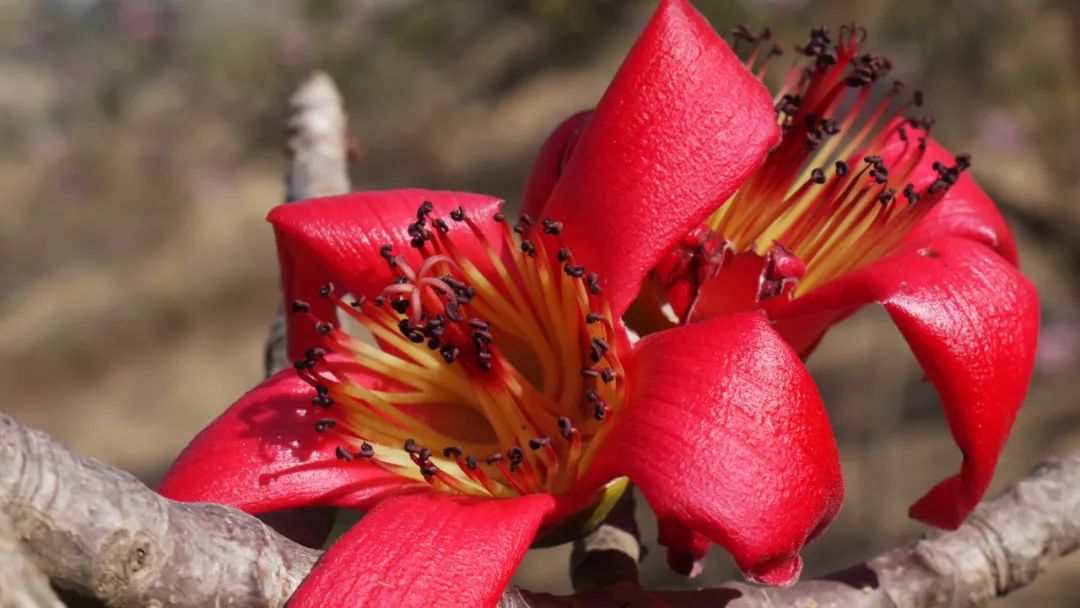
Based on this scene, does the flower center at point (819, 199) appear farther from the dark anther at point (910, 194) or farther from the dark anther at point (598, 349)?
the dark anther at point (598, 349)

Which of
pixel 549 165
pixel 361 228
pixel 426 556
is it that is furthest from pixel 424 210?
pixel 426 556

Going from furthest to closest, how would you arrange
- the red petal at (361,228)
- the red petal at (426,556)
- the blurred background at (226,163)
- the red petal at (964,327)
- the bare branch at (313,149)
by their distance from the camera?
the blurred background at (226,163) → the bare branch at (313,149) → the red petal at (361,228) → the red petal at (964,327) → the red petal at (426,556)

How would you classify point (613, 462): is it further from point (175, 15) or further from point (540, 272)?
point (175, 15)

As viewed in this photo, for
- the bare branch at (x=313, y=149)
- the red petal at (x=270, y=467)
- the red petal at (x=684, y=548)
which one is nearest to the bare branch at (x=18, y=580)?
the red petal at (x=270, y=467)

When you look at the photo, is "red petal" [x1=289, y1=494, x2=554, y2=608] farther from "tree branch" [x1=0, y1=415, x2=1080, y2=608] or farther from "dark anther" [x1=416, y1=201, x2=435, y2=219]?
"dark anther" [x1=416, y1=201, x2=435, y2=219]

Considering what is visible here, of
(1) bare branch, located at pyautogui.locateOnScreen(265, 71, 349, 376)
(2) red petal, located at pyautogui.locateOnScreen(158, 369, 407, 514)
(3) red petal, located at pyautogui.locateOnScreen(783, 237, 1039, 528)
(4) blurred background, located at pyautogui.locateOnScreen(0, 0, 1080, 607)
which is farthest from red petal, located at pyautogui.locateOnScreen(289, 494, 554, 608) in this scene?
(4) blurred background, located at pyautogui.locateOnScreen(0, 0, 1080, 607)

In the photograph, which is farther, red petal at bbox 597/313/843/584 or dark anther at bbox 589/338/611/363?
dark anther at bbox 589/338/611/363
